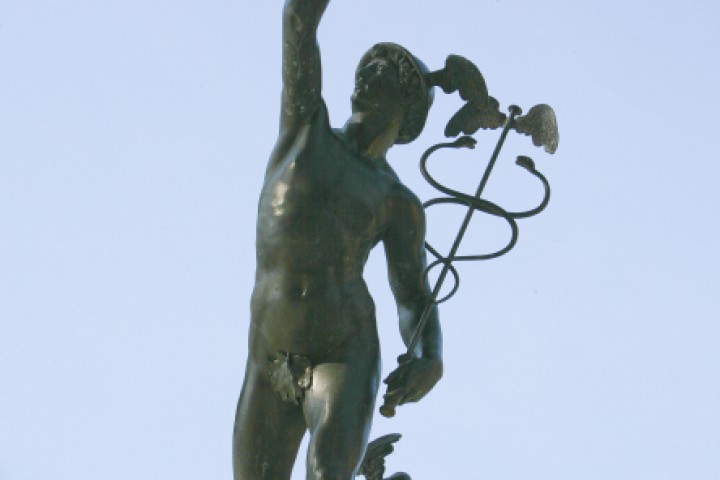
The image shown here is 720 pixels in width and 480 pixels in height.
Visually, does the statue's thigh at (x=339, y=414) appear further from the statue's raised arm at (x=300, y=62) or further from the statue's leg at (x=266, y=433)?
the statue's raised arm at (x=300, y=62)

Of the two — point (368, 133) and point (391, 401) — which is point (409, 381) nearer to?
point (391, 401)

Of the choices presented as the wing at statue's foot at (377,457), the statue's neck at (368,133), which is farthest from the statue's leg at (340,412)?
the statue's neck at (368,133)

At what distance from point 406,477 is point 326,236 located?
1452 mm

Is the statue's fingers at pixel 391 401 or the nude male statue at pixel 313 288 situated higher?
the nude male statue at pixel 313 288

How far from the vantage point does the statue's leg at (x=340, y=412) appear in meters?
11.0

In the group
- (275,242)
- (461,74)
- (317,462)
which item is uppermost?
(461,74)

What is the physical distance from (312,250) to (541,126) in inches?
64.8

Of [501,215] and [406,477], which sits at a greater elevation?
[501,215]

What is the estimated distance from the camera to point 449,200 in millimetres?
12281

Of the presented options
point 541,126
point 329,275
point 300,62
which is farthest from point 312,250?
point 541,126

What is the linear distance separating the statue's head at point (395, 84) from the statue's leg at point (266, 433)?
1.49 m

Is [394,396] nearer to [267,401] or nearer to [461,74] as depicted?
[267,401]

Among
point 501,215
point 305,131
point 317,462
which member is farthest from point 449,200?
point 317,462

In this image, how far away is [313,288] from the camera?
11383mm
